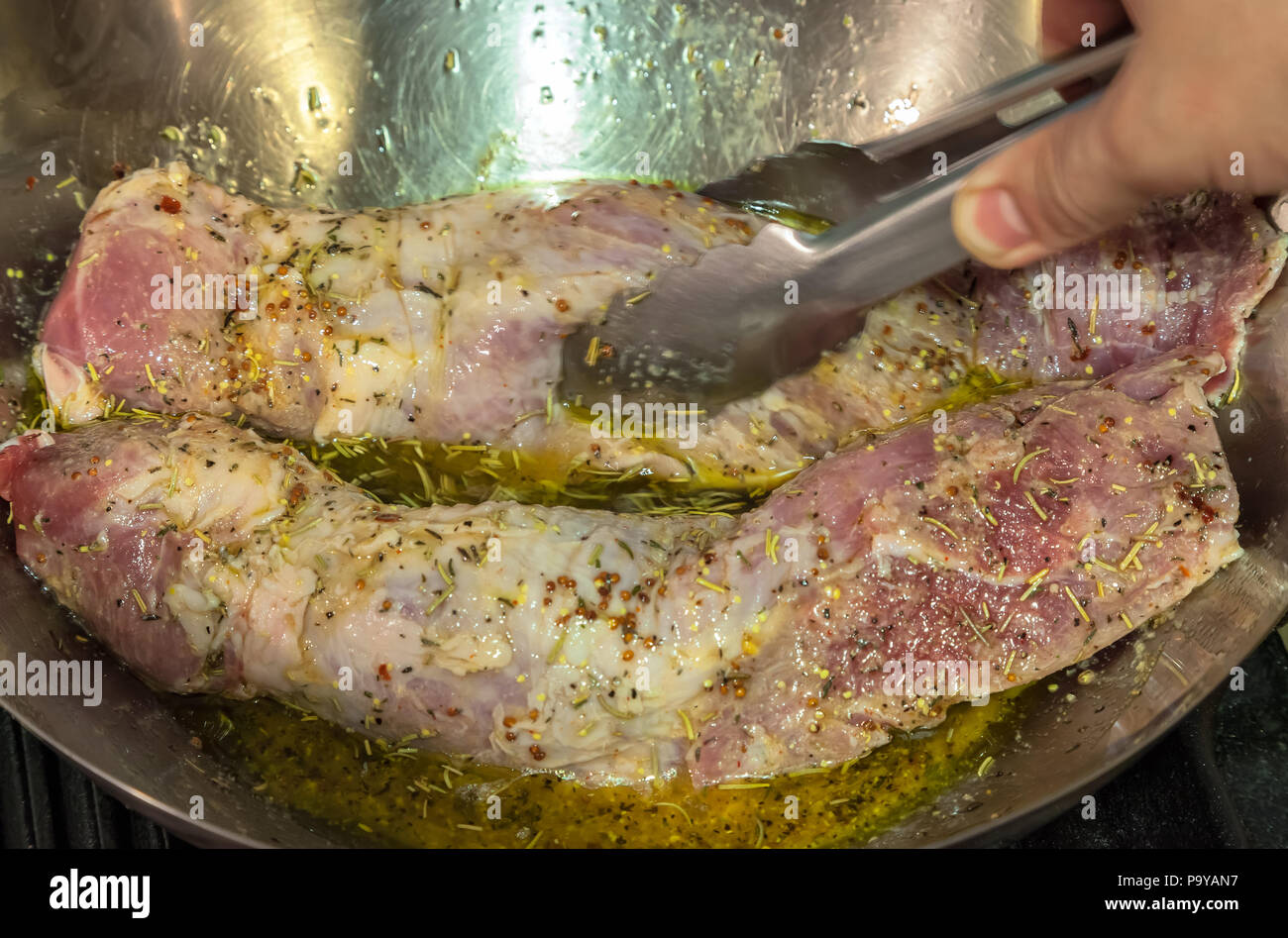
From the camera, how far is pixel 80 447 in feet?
7.90

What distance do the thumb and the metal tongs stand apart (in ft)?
0.77

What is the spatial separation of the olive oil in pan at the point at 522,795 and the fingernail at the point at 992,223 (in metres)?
1.27

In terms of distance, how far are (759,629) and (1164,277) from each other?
4.99ft

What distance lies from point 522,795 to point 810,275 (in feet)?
5.06

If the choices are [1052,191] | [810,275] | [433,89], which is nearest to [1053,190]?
[1052,191]

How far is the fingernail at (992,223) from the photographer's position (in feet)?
6.75

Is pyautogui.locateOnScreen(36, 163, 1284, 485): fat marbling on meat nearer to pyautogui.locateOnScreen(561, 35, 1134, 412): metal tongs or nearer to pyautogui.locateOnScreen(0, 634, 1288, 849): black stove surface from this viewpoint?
pyautogui.locateOnScreen(561, 35, 1134, 412): metal tongs

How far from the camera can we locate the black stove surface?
224 centimetres

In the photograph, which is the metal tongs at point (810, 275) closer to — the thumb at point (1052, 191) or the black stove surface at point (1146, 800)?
the thumb at point (1052, 191)

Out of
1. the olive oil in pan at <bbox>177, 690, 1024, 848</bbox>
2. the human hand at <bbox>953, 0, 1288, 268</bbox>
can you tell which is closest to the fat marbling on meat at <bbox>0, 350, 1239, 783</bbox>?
the olive oil in pan at <bbox>177, 690, 1024, 848</bbox>

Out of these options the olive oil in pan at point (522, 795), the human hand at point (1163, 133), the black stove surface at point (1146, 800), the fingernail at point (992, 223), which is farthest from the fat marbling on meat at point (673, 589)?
the human hand at point (1163, 133)

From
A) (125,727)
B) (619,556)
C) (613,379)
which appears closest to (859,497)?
(619,556)

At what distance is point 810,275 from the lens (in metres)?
2.56

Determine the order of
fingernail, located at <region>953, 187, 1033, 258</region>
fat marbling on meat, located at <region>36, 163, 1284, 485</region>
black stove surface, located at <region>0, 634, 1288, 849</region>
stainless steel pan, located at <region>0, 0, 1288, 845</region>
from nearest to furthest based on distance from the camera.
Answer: fingernail, located at <region>953, 187, 1033, 258</region>, black stove surface, located at <region>0, 634, 1288, 849</region>, fat marbling on meat, located at <region>36, 163, 1284, 485</region>, stainless steel pan, located at <region>0, 0, 1288, 845</region>
